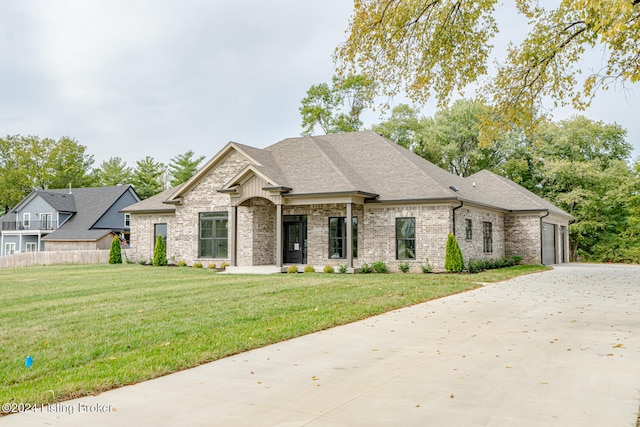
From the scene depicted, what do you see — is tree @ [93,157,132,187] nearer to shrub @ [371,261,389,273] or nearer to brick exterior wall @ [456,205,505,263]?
brick exterior wall @ [456,205,505,263]

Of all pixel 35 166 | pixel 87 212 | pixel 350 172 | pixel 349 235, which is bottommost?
pixel 349 235

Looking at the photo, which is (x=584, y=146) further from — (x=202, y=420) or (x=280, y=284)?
(x=202, y=420)

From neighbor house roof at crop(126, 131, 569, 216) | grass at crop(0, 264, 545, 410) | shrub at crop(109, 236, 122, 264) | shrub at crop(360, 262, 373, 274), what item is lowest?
grass at crop(0, 264, 545, 410)

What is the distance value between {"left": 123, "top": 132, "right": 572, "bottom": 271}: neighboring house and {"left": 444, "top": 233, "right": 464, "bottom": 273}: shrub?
18.9 inches

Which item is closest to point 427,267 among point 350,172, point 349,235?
point 349,235

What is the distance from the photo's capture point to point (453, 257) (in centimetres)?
1955

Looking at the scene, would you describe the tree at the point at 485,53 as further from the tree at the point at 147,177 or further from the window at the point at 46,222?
the tree at the point at 147,177

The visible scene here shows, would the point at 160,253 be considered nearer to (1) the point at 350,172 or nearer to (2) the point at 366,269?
(1) the point at 350,172

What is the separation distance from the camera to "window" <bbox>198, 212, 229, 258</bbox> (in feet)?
77.0

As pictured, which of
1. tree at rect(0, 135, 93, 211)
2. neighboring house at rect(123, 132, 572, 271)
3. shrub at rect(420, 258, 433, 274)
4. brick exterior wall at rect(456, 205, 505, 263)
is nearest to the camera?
shrub at rect(420, 258, 433, 274)

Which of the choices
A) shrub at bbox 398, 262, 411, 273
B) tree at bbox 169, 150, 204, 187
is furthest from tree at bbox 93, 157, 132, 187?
shrub at bbox 398, 262, 411, 273

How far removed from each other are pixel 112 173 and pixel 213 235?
150ft

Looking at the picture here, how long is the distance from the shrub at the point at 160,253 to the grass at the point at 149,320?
25.0ft

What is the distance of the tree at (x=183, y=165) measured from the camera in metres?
55.2
